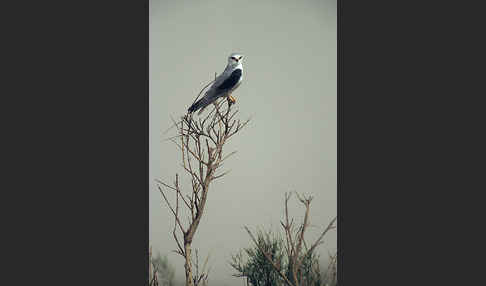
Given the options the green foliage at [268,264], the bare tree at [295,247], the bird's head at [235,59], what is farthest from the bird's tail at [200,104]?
the green foliage at [268,264]

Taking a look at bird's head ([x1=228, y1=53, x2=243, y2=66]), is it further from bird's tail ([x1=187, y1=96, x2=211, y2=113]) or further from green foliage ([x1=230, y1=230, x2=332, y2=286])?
green foliage ([x1=230, y1=230, x2=332, y2=286])

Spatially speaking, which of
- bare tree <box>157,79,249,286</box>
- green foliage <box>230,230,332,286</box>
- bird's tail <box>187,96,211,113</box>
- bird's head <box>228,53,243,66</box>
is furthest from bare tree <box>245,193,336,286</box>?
bird's head <box>228,53,243,66</box>

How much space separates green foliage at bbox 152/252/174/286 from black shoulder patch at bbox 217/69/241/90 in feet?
4.57

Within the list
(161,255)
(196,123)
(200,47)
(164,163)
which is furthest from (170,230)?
(200,47)

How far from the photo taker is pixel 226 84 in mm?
4441

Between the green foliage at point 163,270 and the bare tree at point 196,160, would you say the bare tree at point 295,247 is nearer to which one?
the bare tree at point 196,160

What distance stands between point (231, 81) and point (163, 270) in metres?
1.55

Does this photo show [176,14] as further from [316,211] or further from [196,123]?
[316,211]

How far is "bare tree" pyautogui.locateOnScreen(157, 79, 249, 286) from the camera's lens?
430cm

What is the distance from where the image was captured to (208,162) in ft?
14.2

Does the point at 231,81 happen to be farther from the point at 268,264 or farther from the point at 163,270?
the point at 163,270

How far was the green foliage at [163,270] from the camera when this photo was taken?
4.45 metres

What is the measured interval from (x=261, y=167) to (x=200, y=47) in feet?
3.48

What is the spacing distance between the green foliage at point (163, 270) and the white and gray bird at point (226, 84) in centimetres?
117
